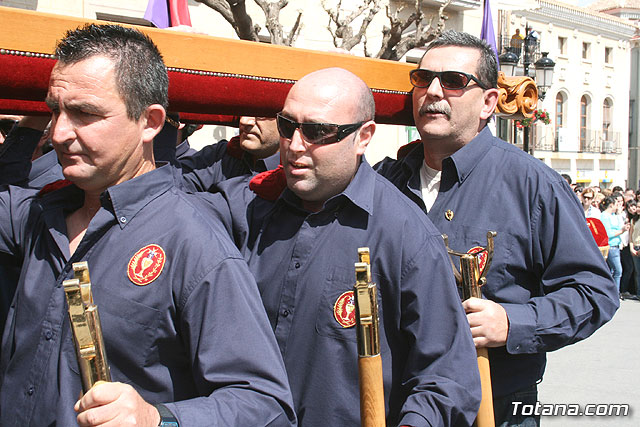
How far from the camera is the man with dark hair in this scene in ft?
5.45

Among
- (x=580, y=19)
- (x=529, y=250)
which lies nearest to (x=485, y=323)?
(x=529, y=250)

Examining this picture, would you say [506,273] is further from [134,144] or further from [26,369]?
[26,369]

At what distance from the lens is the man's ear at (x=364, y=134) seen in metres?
2.30

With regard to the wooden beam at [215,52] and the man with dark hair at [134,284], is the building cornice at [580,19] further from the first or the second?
the man with dark hair at [134,284]

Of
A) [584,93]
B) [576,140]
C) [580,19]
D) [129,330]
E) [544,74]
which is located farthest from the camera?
[584,93]

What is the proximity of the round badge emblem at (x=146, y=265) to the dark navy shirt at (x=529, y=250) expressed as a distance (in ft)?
4.33

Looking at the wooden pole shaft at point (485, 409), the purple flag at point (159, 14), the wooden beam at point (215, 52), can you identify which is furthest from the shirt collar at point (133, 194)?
the purple flag at point (159, 14)

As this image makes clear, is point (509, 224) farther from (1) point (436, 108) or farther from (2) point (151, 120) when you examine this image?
(2) point (151, 120)

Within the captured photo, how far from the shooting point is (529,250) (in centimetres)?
269

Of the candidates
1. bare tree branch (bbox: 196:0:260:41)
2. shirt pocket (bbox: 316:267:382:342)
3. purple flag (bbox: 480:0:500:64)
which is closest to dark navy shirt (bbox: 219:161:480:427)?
shirt pocket (bbox: 316:267:382:342)

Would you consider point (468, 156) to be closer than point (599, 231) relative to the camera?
Yes

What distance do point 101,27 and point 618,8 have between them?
47.3 metres

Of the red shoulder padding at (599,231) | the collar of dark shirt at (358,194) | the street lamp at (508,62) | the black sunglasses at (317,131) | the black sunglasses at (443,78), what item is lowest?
the red shoulder padding at (599,231)

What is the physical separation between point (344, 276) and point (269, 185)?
0.45 meters
